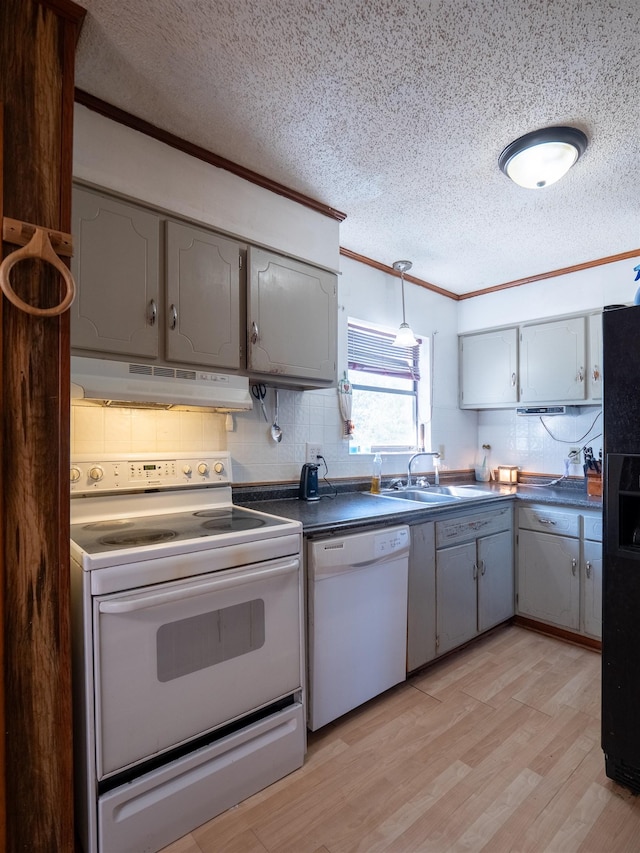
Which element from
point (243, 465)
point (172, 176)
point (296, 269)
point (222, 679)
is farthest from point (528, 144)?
point (222, 679)

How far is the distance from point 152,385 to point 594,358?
111 inches

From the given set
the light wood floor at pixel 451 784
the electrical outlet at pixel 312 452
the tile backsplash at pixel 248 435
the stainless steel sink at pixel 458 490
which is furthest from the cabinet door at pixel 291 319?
the light wood floor at pixel 451 784

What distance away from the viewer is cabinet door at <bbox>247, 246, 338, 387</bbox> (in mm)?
Result: 2059

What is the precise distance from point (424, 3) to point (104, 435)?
183cm

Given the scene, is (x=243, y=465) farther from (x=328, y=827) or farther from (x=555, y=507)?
(x=555, y=507)

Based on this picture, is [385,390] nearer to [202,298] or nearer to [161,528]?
[202,298]

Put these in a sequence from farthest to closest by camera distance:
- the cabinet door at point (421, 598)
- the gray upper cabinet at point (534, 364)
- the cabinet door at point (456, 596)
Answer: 1. the gray upper cabinet at point (534, 364)
2. the cabinet door at point (456, 596)
3. the cabinet door at point (421, 598)

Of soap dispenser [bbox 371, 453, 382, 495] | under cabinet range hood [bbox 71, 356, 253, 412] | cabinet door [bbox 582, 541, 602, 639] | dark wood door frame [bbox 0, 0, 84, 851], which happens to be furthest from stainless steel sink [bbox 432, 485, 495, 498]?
dark wood door frame [bbox 0, 0, 84, 851]

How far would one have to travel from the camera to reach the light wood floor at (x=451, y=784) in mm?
1429

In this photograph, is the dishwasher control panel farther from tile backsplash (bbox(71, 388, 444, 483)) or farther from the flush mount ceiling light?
the flush mount ceiling light

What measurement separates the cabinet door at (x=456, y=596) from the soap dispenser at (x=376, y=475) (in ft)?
2.08

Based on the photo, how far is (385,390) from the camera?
11.0 ft

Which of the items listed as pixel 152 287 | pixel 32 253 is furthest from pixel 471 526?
pixel 32 253

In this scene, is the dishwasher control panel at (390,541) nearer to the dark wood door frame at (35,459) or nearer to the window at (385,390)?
the window at (385,390)
